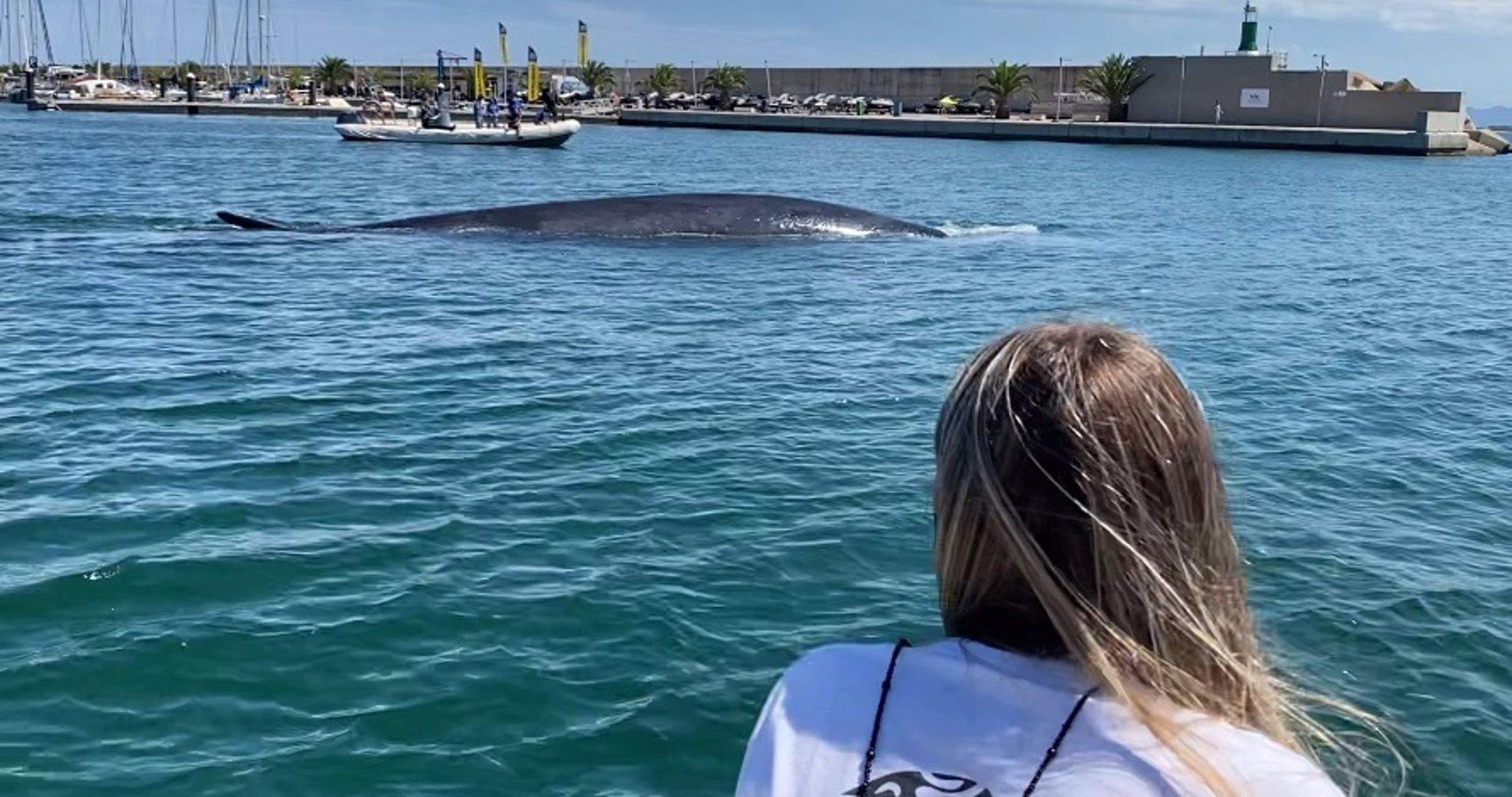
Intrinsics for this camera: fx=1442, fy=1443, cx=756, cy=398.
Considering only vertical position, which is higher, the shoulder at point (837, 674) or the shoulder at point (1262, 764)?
the shoulder at point (837, 674)

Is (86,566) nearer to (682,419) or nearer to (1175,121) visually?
(682,419)

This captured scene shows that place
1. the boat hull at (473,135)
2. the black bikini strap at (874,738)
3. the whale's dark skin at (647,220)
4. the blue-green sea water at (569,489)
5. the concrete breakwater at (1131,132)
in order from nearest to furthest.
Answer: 1. the black bikini strap at (874,738)
2. the blue-green sea water at (569,489)
3. the whale's dark skin at (647,220)
4. the boat hull at (473,135)
5. the concrete breakwater at (1131,132)

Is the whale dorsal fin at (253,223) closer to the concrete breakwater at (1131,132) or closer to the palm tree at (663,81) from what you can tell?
the concrete breakwater at (1131,132)

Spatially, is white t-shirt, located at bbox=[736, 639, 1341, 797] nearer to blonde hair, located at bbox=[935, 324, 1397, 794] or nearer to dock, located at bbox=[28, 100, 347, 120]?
blonde hair, located at bbox=[935, 324, 1397, 794]

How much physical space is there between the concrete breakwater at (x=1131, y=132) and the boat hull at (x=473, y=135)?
37.5 meters

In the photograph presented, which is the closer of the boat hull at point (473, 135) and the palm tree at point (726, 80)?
the boat hull at point (473, 135)

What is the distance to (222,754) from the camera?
20.5 ft

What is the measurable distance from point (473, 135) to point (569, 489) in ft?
212

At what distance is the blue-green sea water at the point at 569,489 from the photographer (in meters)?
6.71

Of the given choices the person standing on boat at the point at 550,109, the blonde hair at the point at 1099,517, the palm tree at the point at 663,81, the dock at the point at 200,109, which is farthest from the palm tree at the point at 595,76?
the blonde hair at the point at 1099,517

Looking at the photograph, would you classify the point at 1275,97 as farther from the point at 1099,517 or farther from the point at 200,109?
the point at 1099,517

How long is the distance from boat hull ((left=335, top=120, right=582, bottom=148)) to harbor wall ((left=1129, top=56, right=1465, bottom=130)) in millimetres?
48268

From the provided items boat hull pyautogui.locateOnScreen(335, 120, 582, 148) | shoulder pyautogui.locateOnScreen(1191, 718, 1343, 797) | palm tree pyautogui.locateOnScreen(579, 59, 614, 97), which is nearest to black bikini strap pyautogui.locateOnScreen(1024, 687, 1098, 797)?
shoulder pyautogui.locateOnScreen(1191, 718, 1343, 797)

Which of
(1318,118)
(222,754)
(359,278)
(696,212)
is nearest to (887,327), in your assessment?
(359,278)
